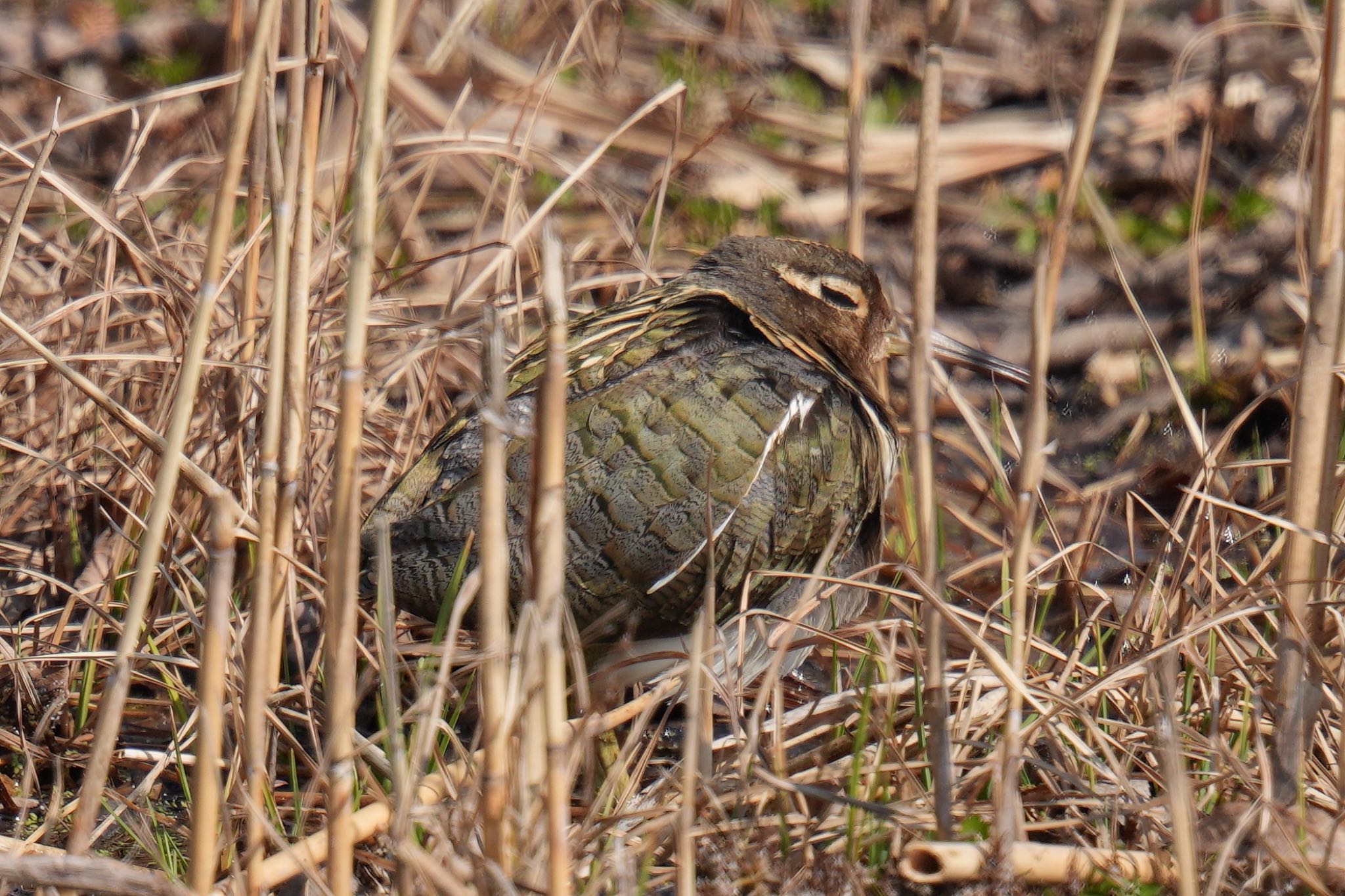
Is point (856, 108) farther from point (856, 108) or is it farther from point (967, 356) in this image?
point (967, 356)

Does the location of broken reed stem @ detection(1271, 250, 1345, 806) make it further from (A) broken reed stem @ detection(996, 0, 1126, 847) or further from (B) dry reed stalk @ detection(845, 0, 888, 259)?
(B) dry reed stalk @ detection(845, 0, 888, 259)

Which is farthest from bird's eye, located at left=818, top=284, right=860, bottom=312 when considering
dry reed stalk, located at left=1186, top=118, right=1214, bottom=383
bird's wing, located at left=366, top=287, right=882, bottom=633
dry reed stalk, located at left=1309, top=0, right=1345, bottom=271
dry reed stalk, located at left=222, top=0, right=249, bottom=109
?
dry reed stalk, located at left=1309, top=0, right=1345, bottom=271

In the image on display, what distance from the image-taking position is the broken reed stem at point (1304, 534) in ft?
7.89

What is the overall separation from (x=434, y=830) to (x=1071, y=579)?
5.11ft

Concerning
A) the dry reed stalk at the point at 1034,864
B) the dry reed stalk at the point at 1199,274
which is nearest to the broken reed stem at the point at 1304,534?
the dry reed stalk at the point at 1034,864

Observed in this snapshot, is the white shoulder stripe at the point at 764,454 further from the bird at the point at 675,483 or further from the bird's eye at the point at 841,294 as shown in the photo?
the bird's eye at the point at 841,294

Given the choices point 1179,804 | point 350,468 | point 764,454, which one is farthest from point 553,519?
point 764,454

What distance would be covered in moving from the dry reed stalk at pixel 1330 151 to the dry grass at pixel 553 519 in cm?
2

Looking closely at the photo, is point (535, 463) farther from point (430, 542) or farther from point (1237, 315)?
point (1237, 315)

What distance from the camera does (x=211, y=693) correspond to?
2.12m

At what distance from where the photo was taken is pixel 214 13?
266 inches

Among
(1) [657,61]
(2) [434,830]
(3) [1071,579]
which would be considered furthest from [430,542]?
(1) [657,61]

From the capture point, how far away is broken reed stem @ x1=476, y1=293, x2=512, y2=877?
6.41 ft

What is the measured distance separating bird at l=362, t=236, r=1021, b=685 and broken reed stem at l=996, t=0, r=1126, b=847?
79 centimetres
